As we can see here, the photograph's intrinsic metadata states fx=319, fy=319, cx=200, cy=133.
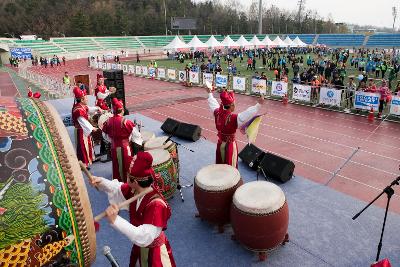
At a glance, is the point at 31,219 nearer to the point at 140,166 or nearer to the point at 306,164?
the point at 140,166

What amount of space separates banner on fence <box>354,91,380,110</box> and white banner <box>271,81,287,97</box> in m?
3.59

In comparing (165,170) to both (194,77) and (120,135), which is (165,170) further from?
(194,77)

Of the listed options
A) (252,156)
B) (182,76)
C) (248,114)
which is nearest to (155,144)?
(248,114)

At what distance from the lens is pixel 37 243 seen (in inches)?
77.0

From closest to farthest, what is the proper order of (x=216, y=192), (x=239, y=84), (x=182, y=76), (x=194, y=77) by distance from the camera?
(x=216, y=192) → (x=239, y=84) → (x=194, y=77) → (x=182, y=76)

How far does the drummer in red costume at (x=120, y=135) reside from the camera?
594 centimetres

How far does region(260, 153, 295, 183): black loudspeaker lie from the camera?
6.82 meters

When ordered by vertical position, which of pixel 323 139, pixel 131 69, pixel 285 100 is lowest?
pixel 323 139

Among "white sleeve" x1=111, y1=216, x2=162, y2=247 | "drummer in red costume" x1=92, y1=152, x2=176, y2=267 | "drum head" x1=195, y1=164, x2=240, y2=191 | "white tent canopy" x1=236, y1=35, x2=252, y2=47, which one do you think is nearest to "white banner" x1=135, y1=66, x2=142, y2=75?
"white tent canopy" x1=236, y1=35, x2=252, y2=47

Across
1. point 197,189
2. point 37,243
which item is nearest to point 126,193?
point 37,243

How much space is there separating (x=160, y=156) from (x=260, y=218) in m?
2.39

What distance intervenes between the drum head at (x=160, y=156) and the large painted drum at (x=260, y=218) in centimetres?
171

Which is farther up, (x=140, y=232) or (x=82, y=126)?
(x=82, y=126)

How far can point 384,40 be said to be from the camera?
5662 centimetres
